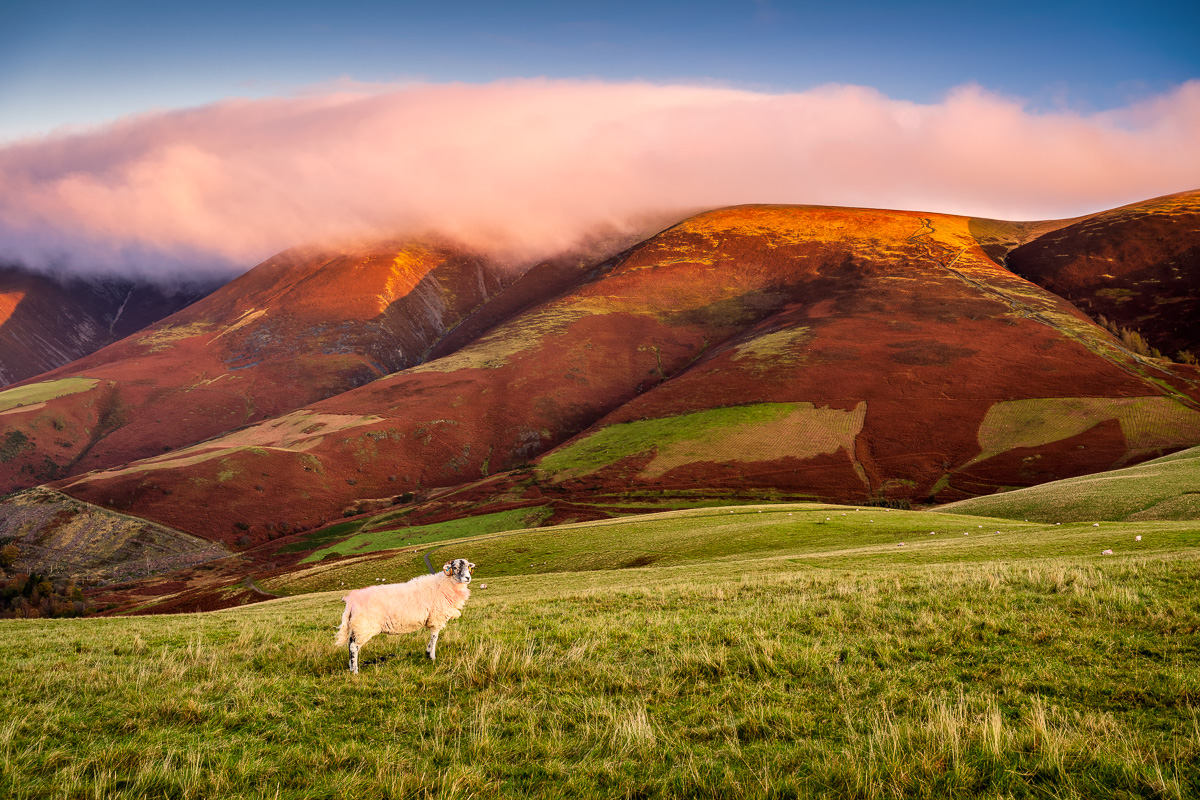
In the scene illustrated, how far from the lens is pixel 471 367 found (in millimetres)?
156625

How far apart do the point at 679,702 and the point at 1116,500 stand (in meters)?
41.9

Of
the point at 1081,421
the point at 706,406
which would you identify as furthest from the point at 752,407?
the point at 1081,421

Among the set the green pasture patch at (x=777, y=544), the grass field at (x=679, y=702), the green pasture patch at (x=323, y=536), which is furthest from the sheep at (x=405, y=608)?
the green pasture patch at (x=323, y=536)

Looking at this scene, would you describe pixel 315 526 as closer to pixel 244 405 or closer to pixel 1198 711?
pixel 244 405

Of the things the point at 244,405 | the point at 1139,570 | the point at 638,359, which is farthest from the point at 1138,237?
the point at 244,405

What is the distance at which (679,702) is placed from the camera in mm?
7211

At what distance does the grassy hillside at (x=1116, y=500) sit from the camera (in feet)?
108

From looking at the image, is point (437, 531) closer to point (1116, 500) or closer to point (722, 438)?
point (722, 438)

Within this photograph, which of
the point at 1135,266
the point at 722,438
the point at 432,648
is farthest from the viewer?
the point at 1135,266

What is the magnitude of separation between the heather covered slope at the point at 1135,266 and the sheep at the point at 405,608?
15863 cm

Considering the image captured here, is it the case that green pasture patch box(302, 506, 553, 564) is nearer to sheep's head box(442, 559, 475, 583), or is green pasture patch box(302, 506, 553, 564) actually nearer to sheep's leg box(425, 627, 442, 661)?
sheep's head box(442, 559, 475, 583)

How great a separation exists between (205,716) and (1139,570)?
1687 cm

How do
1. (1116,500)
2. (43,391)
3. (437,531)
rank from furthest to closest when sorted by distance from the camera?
(43,391) < (437,531) < (1116,500)

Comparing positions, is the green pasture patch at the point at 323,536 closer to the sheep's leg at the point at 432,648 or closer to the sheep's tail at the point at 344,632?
the sheep's tail at the point at 344,632
